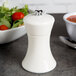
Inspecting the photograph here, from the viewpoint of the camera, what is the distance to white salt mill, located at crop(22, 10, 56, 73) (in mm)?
516

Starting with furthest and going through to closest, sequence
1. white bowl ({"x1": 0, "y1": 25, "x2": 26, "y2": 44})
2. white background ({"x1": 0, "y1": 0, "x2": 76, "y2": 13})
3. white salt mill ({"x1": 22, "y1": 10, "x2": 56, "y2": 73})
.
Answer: white background ({"x1": 0, "y1": 0, "x2": 76, "y2": 13}) → white bowl ({"x1": 0, "y1": 25, "x2": 26, "y2": 44}) → white salt mill ({"x1": 22, "y1": 10, "x2": 56, "y2": 73})

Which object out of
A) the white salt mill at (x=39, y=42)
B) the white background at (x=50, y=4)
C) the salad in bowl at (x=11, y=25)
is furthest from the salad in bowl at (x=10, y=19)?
the white background at (x=50, y=4)

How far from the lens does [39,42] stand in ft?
1.81

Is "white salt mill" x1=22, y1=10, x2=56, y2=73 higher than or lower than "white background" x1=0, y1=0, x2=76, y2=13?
higher

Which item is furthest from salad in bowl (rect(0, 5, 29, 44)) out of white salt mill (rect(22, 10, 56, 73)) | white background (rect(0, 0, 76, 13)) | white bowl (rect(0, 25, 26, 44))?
white background (rect(0, 0, 76, 13))

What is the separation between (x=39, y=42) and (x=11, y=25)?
307 millimetres

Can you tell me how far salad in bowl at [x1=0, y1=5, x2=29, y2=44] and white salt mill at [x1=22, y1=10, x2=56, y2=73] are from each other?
0.46 feet

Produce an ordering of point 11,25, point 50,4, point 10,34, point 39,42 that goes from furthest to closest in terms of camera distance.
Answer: point 50,4
point 11,25
point 10,34
point 39,42

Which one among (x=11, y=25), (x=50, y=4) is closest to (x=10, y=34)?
(x=11, y=25)

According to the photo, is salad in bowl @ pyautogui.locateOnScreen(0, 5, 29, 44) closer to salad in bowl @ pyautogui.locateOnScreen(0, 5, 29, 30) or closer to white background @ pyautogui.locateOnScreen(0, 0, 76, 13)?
salad in bowl @ pyautogui.locateOnScreen(0, 5, 29, 30)

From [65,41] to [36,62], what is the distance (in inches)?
8.4

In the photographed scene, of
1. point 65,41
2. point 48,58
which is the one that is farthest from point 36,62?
point 65,41

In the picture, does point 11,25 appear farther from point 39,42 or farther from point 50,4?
point 50,4

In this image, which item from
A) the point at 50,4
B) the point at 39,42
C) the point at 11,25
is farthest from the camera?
the point at 50,4
